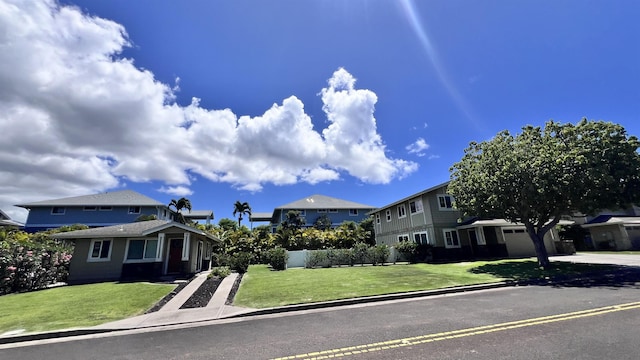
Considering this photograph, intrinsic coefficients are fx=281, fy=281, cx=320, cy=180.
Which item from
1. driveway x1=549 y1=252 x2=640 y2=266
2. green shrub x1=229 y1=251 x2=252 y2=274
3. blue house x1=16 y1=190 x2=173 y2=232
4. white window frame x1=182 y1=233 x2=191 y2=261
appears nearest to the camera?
driveway x1=549 y1=252 x2=640 y2=266

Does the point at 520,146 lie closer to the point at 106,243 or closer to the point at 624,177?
the point at 624,177

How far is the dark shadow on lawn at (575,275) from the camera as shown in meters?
11.8

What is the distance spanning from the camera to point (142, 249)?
19.4m

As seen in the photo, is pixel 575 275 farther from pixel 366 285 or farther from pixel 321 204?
pixel 321 204

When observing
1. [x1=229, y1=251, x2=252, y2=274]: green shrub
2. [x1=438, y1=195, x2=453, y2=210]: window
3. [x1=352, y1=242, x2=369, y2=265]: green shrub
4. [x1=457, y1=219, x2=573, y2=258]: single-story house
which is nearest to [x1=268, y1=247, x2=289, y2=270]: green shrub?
[x1=229, y1=251, x2=252, y2=274]: green shrub

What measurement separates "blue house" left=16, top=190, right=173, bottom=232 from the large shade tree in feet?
141

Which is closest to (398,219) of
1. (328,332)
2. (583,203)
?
(583,203)

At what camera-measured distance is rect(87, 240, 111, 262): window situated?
61.3 ft

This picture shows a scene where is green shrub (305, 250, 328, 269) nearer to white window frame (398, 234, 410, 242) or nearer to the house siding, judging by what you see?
white window frame (398, 234, 410, 242)

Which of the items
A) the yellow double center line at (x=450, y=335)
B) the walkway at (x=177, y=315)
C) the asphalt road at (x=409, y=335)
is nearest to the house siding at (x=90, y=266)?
the walkway at (x=177, y=315)

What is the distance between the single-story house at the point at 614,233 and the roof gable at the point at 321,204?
3252 cm

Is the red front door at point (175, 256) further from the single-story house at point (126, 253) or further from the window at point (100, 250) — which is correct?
the window at point (100, 250)

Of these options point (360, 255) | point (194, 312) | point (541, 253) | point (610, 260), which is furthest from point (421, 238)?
point (194, 312)

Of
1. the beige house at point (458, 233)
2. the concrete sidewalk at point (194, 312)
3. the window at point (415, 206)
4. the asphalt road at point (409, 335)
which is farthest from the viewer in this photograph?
the window at point (415, 206)
